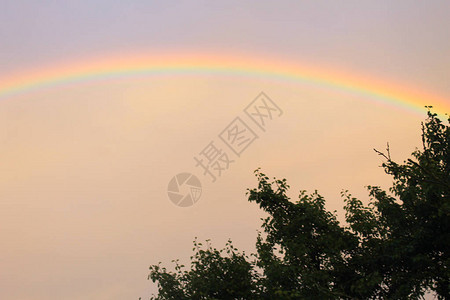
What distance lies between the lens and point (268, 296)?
22875 mm

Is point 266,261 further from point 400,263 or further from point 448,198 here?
point 448,198

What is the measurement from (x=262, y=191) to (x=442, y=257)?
28.3 ft

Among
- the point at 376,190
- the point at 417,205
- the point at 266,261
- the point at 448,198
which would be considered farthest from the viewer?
the point at 376,190

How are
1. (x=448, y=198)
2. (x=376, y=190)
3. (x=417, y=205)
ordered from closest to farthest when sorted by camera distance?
(x=448, y=198)
(x=417, y=205)
(x=376, y=190)

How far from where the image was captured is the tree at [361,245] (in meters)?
20.0

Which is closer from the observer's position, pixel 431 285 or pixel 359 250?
pixel 431 285

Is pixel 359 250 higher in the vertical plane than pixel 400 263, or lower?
higher

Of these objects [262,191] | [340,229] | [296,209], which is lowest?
[340,229]

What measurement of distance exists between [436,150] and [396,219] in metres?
3.80

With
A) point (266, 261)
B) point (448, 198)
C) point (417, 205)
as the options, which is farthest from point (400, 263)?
point (266, 261)

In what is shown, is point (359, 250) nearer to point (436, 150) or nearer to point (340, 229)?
point (340, 229)

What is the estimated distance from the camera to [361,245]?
2273 centimetres

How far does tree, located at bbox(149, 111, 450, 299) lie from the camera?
20.0 meters

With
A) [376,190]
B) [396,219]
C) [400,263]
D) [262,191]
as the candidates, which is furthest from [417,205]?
[262,191]
